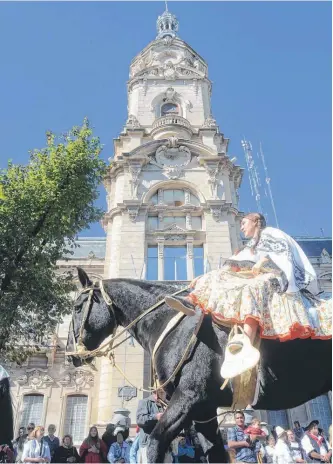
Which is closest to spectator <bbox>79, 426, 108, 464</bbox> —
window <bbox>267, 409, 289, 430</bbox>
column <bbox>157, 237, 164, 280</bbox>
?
column <bbox>157, 237, 164, 280</bbox>

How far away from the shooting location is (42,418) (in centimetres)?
2266

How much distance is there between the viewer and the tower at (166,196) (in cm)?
2403

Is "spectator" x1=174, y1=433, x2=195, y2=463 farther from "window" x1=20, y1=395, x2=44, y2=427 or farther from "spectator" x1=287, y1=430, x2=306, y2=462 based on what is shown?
"window" x1=20, y1=395, x2=44, y2=427

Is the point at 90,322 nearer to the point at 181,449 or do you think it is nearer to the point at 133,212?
the point at 181,449

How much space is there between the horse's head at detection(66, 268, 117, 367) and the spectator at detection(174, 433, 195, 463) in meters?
4.21

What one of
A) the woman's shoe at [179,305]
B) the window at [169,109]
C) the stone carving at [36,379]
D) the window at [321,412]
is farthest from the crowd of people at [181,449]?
the window at [169,109]

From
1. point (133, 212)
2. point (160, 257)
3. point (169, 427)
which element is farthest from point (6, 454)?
point (133, 212)

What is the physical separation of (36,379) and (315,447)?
1783 centimetres

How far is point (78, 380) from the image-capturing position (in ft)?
78.8

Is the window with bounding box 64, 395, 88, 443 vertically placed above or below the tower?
below

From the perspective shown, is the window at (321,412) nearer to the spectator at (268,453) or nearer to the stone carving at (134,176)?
the spectator at (268,453)

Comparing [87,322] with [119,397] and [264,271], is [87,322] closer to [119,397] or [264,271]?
[264,271]

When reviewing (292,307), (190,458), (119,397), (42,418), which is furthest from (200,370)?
→ (42,418)

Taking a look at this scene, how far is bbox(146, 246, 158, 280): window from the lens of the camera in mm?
23958
